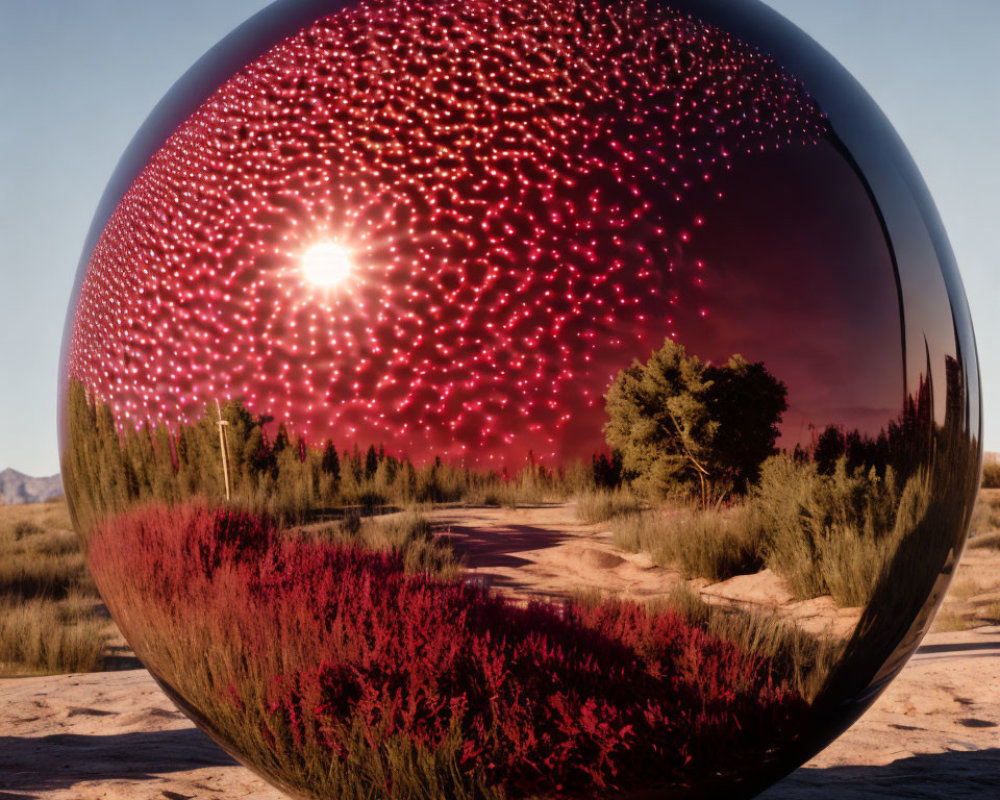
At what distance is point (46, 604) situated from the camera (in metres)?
11.6

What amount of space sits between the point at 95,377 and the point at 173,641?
2.92 ft

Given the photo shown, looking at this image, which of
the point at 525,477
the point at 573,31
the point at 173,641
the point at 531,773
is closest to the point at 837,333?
the point at 525,477

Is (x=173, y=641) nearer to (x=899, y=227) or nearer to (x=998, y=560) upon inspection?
(x=899, y=227)

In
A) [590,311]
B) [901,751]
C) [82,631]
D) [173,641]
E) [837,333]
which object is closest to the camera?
[590,311]

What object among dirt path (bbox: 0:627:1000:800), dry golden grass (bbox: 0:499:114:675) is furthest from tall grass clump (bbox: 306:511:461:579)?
dry golden grass (bbox: 0:499:114:675)

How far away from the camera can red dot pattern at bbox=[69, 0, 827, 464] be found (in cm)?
220

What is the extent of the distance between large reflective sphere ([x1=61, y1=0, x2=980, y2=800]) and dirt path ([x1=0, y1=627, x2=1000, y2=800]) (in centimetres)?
172

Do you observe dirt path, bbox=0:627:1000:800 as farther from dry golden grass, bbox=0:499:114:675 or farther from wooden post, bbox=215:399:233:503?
dry golden grass, bbox=0:499:114:675

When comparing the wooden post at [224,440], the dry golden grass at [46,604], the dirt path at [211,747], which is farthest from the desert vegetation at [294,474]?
the dry golden grass at [46,604]

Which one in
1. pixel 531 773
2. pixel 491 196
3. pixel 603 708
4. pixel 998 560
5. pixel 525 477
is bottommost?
pixel 998 560

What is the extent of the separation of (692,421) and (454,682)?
876 millimetres

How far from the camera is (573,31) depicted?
245cm

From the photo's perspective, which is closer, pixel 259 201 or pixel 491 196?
pixel 491 196

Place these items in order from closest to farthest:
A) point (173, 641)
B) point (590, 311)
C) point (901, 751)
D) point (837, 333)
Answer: point (590, 311), point (837, 333), point (173, 641), point (901, 751)
